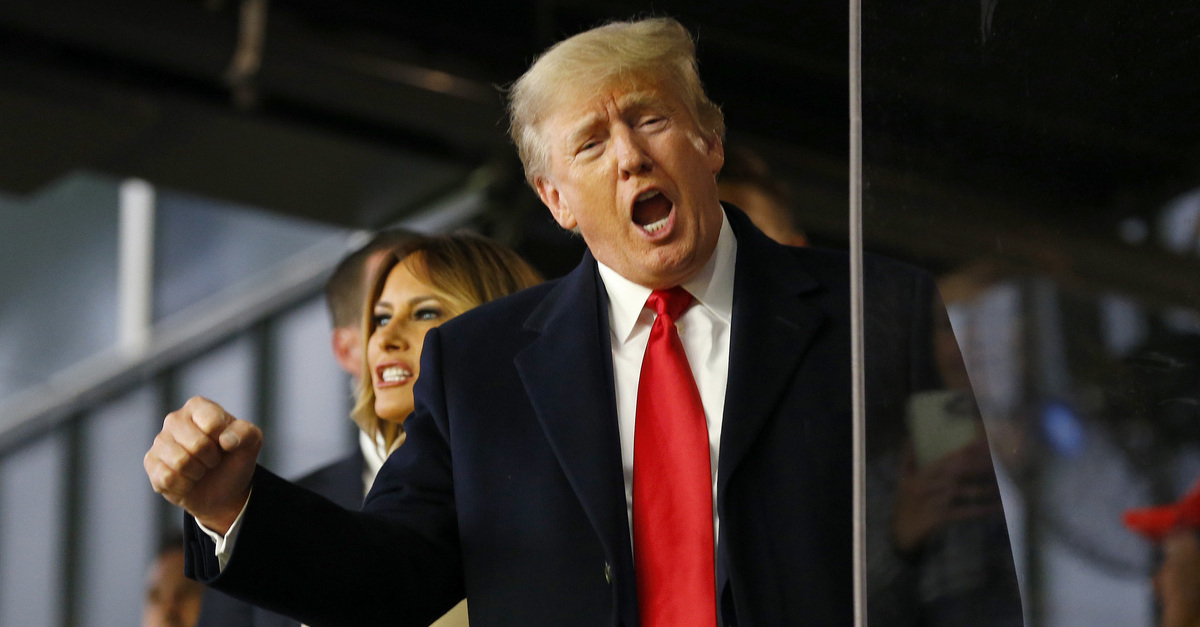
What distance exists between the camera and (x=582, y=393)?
4.06 ft

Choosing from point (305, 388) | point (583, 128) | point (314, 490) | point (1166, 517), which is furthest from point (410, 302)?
point (305, 388)

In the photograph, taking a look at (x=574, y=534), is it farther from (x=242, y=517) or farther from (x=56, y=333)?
(x=56, y=333)

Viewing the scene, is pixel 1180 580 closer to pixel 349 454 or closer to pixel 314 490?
pixel 314 490

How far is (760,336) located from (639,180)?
178 millimetres

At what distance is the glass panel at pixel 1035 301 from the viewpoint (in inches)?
37.3

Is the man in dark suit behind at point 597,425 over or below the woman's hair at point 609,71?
below

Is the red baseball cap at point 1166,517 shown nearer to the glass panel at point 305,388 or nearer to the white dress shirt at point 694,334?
the white dress shirt at point 694,334

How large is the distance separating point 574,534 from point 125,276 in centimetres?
398

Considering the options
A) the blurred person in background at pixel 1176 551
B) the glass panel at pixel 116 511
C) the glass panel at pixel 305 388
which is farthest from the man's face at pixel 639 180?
the glass panel at pixel 116 511

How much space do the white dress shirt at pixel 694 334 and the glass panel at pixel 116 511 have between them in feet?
8.21

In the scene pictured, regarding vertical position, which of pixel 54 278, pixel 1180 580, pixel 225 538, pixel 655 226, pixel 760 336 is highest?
pixel 54 278

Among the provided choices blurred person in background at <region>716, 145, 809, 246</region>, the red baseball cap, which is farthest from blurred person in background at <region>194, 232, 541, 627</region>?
the red baseball cap

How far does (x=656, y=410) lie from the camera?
1.24 metres

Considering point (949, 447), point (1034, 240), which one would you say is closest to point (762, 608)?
point (949, 447)
